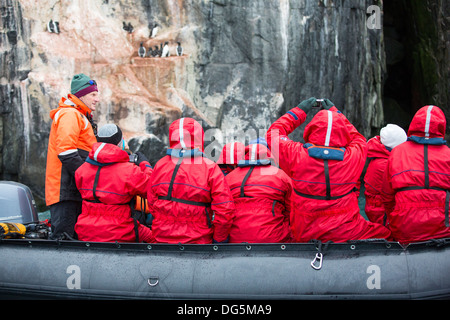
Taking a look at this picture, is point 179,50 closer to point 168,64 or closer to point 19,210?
point 168,64

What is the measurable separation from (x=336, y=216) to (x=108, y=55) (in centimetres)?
952

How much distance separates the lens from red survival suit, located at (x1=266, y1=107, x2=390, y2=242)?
3.98m

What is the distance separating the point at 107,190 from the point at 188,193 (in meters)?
0.77

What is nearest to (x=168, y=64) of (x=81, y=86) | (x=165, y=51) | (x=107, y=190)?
(x=165, y=51)

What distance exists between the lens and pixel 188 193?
402 cm

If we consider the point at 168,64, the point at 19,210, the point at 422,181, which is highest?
the point at 168,64

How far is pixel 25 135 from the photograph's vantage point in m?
11.7

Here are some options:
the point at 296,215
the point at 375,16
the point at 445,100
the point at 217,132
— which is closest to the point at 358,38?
the point at 375,16

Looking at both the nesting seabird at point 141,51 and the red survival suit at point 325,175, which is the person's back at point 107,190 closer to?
the red survival suit at point 325,175

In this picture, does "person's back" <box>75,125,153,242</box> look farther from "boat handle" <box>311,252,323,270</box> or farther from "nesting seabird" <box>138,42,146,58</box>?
"nesting seabird" <box>138,42,146,58</box>

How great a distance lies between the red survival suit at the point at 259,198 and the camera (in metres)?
4.32

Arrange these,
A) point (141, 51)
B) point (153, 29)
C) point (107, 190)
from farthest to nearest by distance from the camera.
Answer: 1. point (153, 29)
2. point (141, 51)
3. point (107, 190)
